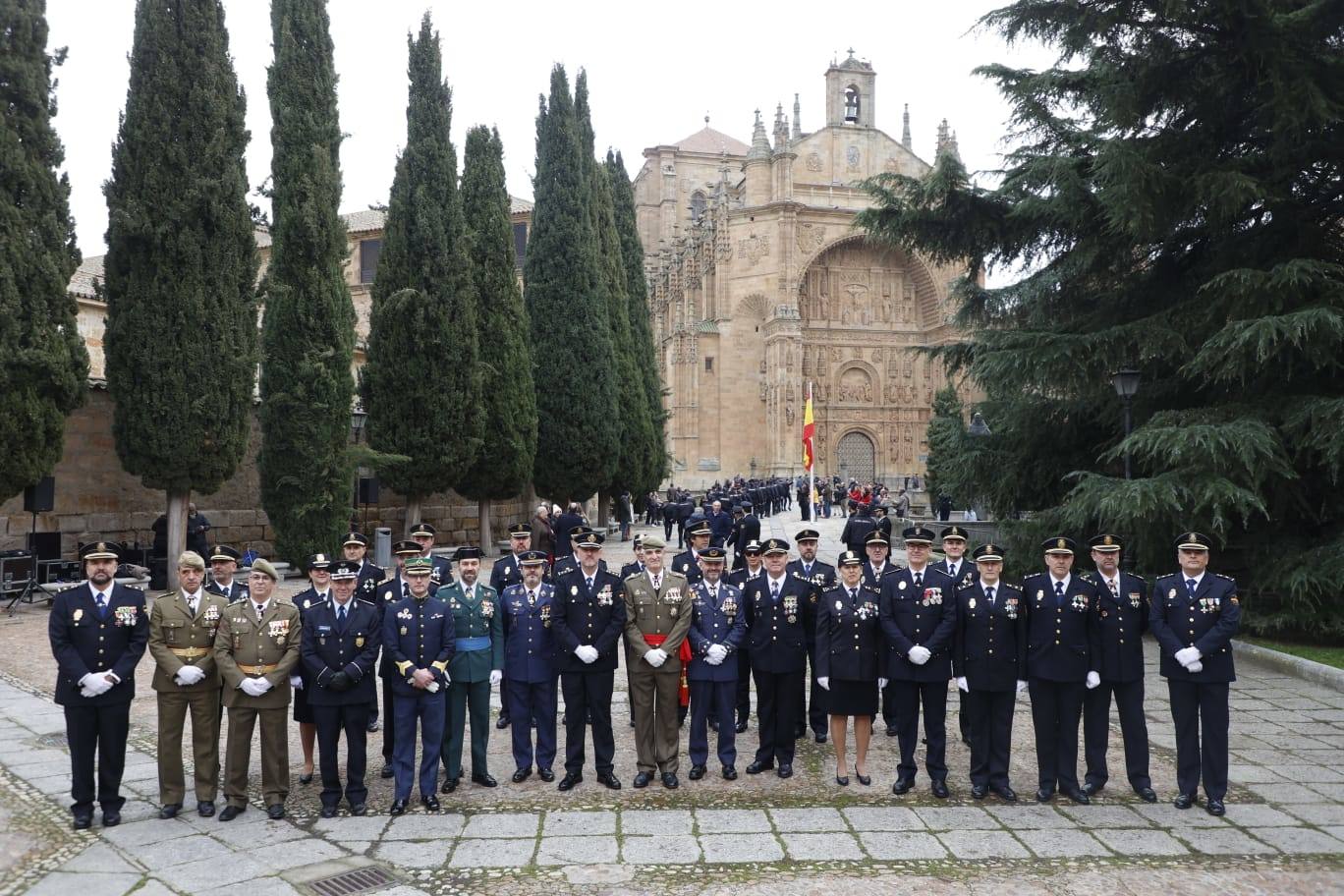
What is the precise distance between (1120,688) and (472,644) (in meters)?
4.29

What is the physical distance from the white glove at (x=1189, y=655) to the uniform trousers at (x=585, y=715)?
364 centimetres

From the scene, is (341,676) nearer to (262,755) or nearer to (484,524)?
(262,755)

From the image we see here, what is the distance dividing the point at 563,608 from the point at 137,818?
9.23 feet

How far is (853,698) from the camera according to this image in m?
6.21

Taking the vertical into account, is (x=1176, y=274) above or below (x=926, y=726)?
above

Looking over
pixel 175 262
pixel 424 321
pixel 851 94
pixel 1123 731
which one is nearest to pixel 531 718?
pixel 1123 731

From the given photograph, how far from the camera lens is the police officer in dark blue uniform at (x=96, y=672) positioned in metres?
5.36

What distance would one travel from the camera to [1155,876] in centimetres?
470

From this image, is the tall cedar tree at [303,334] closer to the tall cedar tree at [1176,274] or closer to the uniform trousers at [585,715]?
the tall cedar tree at [1176,274]

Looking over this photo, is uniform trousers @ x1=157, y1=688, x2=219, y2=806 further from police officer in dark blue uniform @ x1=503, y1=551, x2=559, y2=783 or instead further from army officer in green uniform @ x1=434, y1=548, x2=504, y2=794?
police officer in dark blue uniform @ x1=503, y1=551, x2=559, y2=783

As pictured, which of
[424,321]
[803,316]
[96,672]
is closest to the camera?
[96,672]

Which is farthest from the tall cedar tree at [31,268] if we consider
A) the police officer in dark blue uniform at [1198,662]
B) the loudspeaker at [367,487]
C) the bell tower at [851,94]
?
the bell tower at [851,94]

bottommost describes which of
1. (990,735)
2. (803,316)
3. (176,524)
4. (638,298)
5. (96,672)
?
(990,735)

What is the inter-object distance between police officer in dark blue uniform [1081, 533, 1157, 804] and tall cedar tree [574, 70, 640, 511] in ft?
59.4
